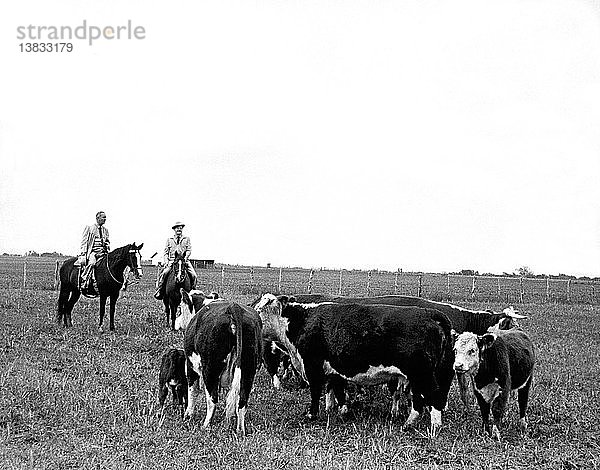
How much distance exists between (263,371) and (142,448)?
5.07 m

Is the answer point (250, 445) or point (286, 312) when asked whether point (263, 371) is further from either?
point (250, 445)


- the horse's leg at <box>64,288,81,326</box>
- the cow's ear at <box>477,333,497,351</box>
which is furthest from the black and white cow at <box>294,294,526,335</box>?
the horse's leg at <box>64,288,81,326</box>

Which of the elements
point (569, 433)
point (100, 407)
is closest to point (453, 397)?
point (569, 433)

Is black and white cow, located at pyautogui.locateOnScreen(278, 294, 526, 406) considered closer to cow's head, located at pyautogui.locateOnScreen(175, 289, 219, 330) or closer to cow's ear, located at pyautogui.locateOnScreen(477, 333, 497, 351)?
cow's head, located at pyautogui.locateOnScreen(175, 289, 219, 330)

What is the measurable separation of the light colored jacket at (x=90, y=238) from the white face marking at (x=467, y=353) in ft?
38.4

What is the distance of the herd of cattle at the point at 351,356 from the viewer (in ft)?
26.8

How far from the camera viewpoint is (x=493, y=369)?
8562 mm

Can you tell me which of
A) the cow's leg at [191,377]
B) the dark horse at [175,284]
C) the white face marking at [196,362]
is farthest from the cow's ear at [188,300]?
the dark horse at [175,284]

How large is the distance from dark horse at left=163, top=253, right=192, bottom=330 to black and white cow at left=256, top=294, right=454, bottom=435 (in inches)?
307

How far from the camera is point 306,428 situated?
27.7 ft

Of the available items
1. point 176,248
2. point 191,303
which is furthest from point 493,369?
point 176,248

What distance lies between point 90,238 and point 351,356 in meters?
10.9

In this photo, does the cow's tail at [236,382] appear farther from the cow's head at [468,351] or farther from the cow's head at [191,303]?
the cow's head at [191,303]

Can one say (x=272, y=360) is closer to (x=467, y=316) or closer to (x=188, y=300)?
(x=188, y=300)
